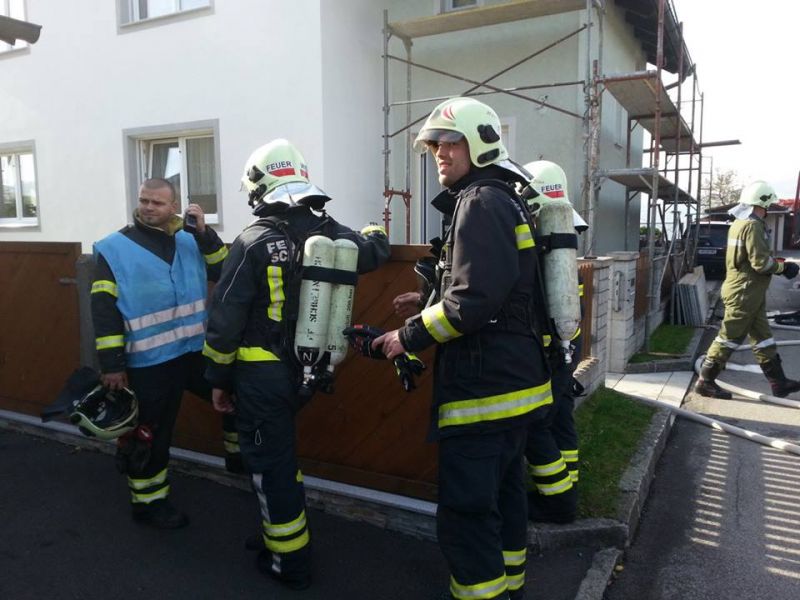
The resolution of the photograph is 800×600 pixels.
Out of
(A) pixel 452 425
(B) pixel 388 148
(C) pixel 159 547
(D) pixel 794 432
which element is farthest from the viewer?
(B) pixel 388 148

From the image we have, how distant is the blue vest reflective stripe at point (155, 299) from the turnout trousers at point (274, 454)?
72 centimetres

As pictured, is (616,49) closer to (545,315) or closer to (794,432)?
(794,432)

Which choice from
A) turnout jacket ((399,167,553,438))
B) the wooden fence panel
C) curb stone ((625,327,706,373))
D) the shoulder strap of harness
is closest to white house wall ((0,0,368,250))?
the wooden fence panel

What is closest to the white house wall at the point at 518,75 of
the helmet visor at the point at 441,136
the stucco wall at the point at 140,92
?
the stucco wall at the point at 140,92

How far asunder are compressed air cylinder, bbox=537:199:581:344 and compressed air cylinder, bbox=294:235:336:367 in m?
0.92

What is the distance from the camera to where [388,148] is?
8578 mm

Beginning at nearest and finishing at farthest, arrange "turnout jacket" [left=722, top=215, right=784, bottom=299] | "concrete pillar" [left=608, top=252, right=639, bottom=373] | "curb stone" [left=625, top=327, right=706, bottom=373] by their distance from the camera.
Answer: "turnout jacket" [left=722, top=215, right=784, bottom=299], "concrete pillar" [left=608, top=252, right=639, bottom=373], "curb stone" [left=625, top=327, right=706, bottom=373]

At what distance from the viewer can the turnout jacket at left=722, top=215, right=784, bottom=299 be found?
5852mm

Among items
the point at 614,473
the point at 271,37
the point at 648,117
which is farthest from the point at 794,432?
the point at 271,37

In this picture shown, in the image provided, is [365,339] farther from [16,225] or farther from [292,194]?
[16,225]

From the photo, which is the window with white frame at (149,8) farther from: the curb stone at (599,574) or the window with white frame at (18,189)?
the curb stone at (599,574)

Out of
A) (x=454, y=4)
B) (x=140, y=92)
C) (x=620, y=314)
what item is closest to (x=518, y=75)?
(x=454, y=4)

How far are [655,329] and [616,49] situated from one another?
14.7ft

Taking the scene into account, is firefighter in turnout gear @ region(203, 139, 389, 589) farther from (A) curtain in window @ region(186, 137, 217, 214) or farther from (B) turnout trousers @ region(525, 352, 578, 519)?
(A) curtain in window @ region(186, 137, 217, 214)
